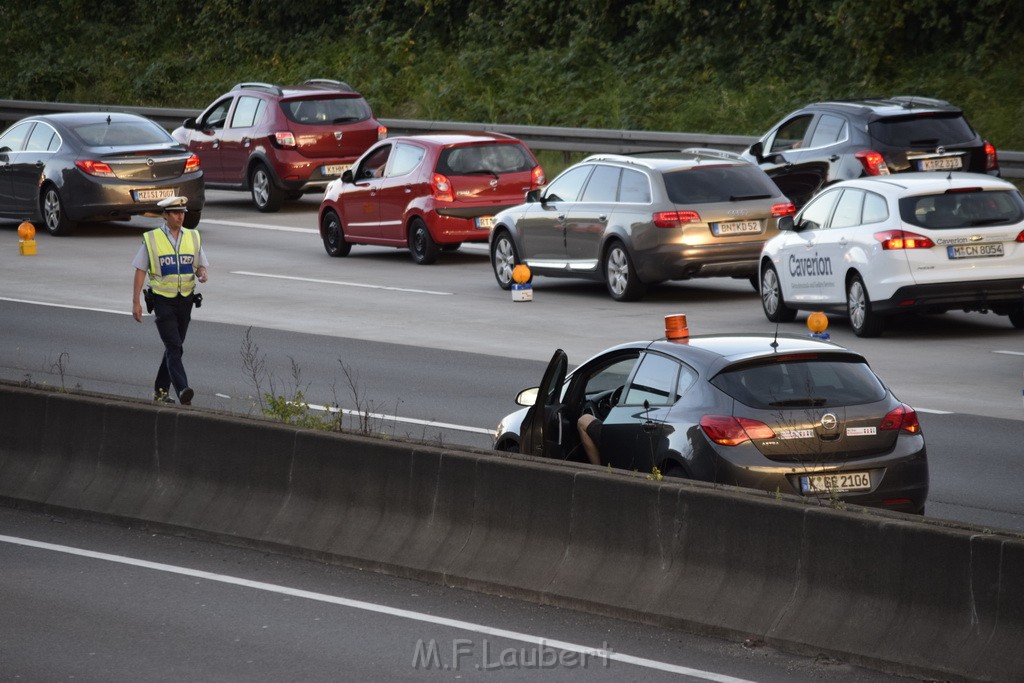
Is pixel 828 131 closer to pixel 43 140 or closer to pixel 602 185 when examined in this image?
pixel 602 185

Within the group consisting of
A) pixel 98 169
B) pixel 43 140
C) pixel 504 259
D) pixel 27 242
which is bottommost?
pixel 27 242

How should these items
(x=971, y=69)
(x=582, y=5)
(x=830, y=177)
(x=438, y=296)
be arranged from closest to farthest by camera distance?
(x=438, y=296)
(x=830, y=177)
(x=971, y=69)
(x=582, y=5)

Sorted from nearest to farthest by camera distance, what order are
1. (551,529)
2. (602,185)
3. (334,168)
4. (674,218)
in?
(551,529)
(674,218)
(602,185)
(334,168)

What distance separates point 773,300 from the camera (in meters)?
20.1

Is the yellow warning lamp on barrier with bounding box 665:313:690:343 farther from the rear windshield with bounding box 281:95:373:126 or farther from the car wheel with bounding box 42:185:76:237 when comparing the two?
the rear windshield with bounding box 281:95:373:126

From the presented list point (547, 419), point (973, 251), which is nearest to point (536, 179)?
point (973, 251)

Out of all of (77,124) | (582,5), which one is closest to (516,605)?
(77,124)

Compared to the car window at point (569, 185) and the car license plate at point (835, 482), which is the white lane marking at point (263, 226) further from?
the car license plate at point (835, 482)

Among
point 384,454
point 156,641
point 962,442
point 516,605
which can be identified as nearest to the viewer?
point 156,641

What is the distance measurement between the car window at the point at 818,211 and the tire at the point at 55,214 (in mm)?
13014

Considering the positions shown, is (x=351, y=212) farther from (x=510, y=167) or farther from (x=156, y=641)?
(x=156, y=641)

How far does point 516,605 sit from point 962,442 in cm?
535

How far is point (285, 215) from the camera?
1278 inches

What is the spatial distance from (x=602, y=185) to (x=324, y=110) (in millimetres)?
10571
